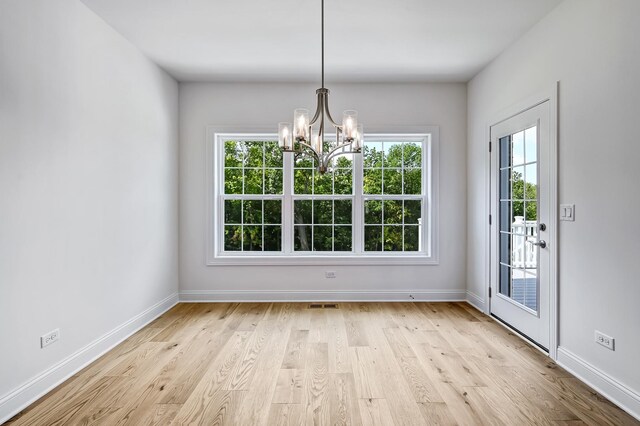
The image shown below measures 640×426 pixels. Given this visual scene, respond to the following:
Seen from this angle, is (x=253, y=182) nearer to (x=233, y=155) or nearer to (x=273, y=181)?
(x=273, y=181)

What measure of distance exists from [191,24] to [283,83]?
155cm

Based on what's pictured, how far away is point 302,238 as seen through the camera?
4770mm

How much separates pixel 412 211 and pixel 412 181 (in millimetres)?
387

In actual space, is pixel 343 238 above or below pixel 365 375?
above

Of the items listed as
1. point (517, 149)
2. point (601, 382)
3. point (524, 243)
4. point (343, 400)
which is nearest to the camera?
point (343, 400)

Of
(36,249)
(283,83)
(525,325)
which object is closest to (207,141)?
(283,83)

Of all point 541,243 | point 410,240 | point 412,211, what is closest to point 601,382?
point 541,243

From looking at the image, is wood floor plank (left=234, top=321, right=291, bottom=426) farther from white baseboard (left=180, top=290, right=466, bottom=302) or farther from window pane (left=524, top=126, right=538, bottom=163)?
window pane (left=524, top=126, right=538, bottom=163)

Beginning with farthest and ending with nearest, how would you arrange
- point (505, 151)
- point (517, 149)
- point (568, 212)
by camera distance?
point (505, 151) < point (517, 149) < point (568, 212)

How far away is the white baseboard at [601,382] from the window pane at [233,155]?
153 inches

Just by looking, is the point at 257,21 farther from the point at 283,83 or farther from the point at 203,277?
the point at 203,277

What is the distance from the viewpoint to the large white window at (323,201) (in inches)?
187

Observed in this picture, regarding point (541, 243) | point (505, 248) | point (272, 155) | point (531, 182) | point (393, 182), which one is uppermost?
point (272, 155)

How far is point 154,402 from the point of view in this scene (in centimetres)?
229
